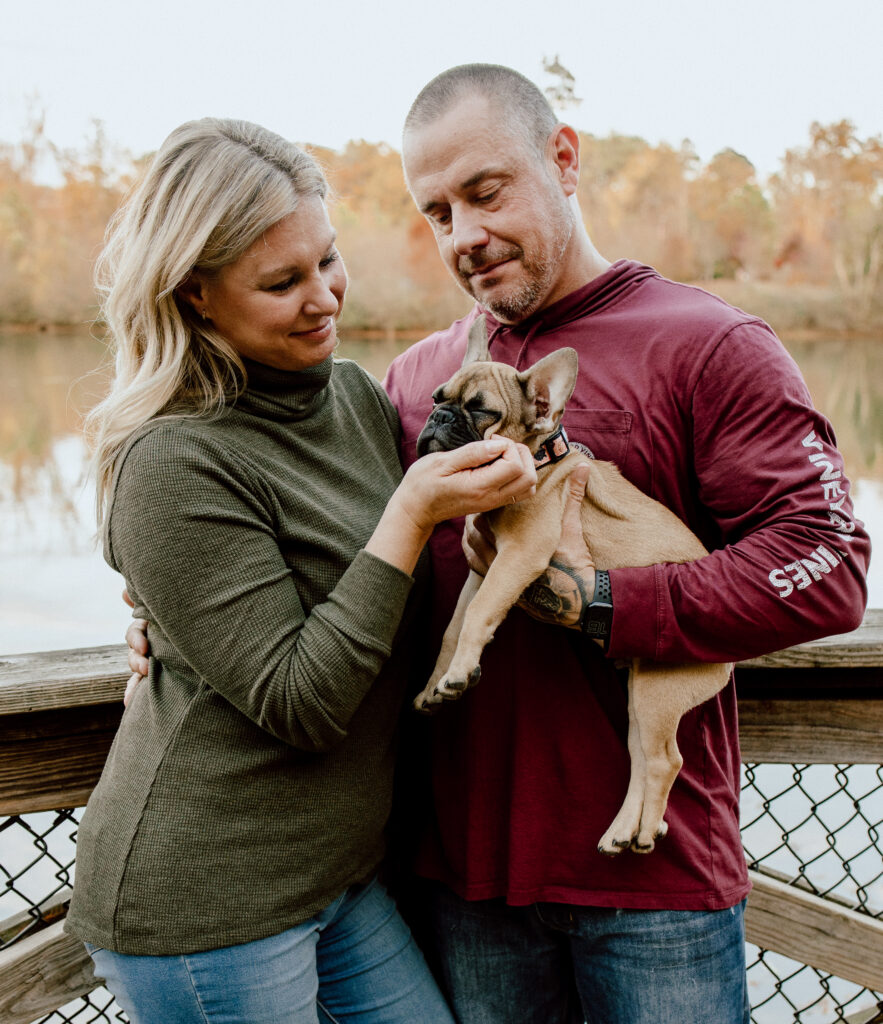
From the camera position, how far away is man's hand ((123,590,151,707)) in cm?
189

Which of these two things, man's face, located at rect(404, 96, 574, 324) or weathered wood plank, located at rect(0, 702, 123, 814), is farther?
man's face, located at rect(404, 96, 574, 324)

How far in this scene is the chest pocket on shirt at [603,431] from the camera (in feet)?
6.66

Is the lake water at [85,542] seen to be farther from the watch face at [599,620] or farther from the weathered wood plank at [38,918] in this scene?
the watch face at [599,620]

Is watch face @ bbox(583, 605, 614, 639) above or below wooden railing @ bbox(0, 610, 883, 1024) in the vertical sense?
above

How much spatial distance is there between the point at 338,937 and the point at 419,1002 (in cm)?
30

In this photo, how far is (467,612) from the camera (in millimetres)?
1987

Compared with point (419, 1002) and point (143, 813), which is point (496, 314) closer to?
point (143, 813)

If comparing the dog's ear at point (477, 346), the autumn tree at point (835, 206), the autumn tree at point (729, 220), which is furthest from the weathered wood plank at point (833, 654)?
the autumn tree at point (835, 206)

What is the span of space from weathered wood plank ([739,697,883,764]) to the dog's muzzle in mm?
1119

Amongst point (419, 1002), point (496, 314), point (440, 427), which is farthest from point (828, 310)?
point (419, 1002)

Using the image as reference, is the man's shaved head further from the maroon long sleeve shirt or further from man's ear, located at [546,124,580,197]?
the maroon long sleeve shirt

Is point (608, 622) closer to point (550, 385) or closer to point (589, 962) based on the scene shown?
point (550, 385)

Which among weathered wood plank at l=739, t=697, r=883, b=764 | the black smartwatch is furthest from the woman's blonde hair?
weathered wood plank at l=739, t=697, r=883, b=764

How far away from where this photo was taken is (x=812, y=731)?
228cm
